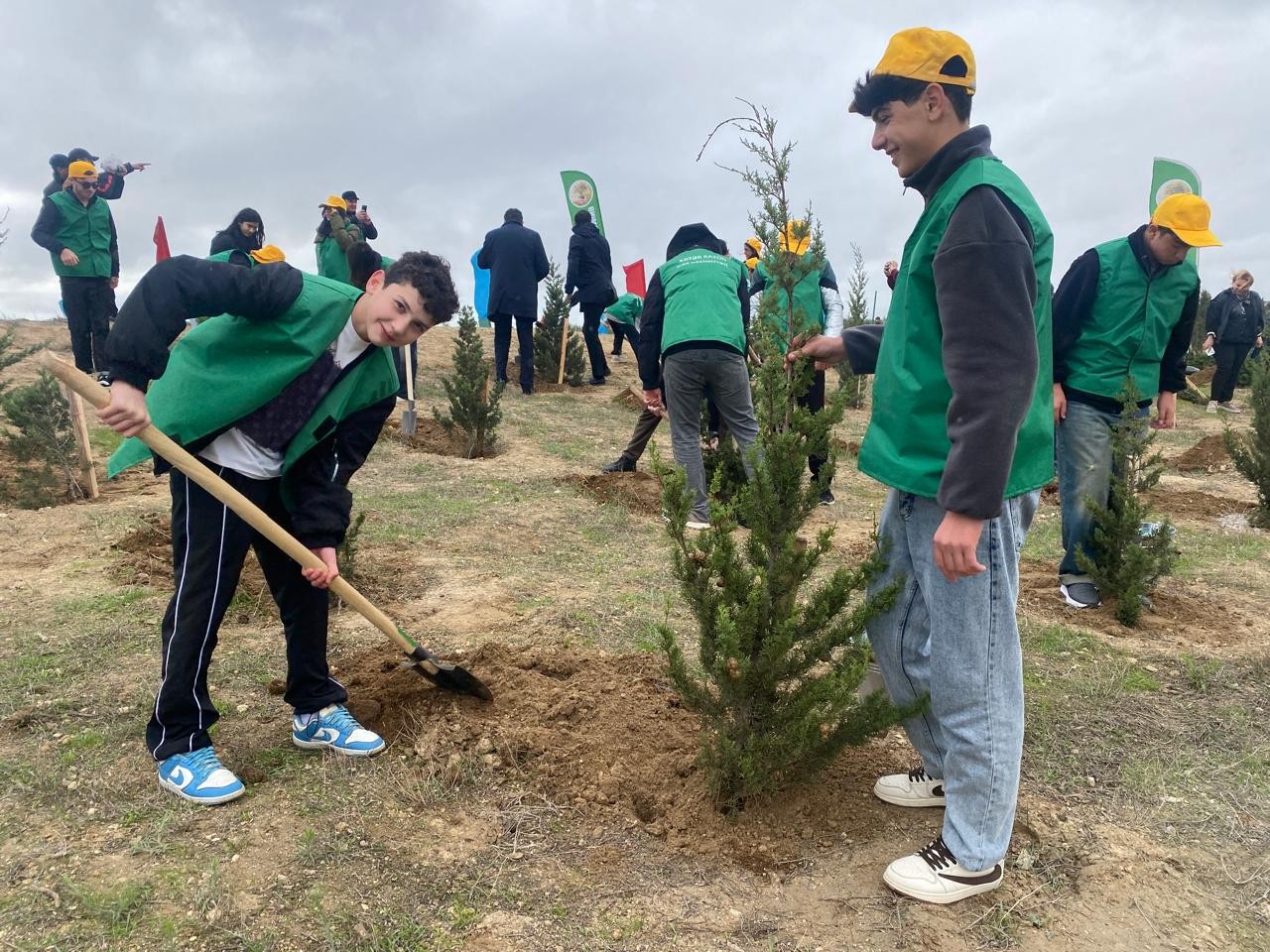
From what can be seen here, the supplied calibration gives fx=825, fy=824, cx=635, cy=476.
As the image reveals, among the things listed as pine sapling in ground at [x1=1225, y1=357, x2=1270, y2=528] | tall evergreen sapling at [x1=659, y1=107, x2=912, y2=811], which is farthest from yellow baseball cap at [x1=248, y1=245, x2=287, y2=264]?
pine sapling in ground at [x1=1225, y1=357, x2=1270, y2=528]

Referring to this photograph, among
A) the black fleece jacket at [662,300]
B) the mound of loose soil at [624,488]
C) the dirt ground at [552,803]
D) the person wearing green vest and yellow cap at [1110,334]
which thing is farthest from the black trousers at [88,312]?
the person wearing green vest and yellow cap at [1110,334]

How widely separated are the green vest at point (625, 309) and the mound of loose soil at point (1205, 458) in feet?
25.0

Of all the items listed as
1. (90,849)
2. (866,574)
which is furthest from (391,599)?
(866,574)

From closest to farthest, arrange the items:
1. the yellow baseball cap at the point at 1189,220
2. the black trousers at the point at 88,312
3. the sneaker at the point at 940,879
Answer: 1. the sneaker at the point at 940,879
2. the yellow baseball cap at the point at 1189,220
3. the black trousers at the point at 88,312

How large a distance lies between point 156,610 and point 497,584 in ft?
5.39

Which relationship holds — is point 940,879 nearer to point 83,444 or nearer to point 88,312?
point 83,444

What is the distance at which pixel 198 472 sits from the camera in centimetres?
235

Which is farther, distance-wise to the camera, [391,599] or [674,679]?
[391,599]

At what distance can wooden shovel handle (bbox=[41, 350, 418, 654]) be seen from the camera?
2.16 m

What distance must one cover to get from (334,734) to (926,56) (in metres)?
2.65

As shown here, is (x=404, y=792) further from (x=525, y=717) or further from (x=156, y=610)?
(x=156, y=610)

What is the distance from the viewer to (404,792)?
255cm

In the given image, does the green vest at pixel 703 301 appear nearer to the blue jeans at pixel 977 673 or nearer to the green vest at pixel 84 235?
the blue jeans at pixel 977 673

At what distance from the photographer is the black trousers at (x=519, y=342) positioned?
36.8 ft
